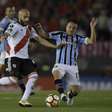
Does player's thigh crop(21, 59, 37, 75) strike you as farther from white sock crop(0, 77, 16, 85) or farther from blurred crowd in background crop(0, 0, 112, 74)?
blurred crowd in background crop(0, 0, 112, 74)

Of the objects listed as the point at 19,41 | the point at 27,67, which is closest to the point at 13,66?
the point at 27,67

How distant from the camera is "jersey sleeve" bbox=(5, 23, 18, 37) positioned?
49.3ft

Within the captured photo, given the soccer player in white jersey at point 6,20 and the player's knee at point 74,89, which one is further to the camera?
the soccer player in white jersey at point 6,20

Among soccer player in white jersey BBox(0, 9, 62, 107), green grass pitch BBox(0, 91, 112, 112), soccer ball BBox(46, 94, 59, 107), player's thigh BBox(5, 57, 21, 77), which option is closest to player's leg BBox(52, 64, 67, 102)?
green grass pitch BBox(0, 91, 112, 112)

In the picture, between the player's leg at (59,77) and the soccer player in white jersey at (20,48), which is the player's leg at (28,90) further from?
the player's leg at (59,77)

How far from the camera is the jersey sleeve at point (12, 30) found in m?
15.0

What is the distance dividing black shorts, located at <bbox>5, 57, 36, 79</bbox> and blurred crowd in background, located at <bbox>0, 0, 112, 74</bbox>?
358 inches

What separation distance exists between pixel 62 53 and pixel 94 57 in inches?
357

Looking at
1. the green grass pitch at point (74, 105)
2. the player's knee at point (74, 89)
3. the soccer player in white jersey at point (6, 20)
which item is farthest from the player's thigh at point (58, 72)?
the soccer player in white jersey at point (6, 20)

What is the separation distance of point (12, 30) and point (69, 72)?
73.5 inches

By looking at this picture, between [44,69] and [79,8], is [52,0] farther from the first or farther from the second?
[44,69]

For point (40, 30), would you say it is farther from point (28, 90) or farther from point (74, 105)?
point (74, 105)

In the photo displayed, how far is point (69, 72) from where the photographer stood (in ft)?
53.4

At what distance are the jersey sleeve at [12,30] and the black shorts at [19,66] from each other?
1.71 ft
